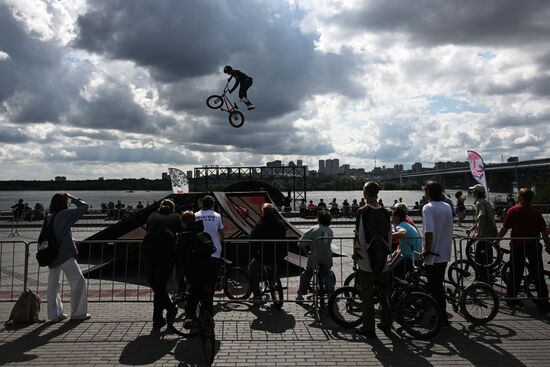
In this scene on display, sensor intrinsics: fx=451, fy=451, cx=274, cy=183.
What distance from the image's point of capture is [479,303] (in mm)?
6668

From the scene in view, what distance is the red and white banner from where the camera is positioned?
1694cm

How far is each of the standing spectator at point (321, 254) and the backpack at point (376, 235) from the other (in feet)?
4.20

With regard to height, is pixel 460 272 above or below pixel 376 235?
below

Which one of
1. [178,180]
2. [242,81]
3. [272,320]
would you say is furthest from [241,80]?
[272,320]

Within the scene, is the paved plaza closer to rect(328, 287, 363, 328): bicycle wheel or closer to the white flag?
rect(328, 287, 363, 328): bicycle wheel

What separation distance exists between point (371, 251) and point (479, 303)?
2168 millimetres

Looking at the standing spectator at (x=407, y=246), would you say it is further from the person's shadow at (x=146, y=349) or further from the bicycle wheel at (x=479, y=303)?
the person's shadow at (x=146, y=349)

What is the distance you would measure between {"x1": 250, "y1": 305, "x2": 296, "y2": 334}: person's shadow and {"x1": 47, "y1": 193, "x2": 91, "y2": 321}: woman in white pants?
260 cm

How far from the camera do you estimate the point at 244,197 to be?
47.7 feet

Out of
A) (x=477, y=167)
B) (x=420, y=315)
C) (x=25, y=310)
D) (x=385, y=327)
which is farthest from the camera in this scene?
(x=477, y=167)

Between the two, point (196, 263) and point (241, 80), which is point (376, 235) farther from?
point (241, 80)

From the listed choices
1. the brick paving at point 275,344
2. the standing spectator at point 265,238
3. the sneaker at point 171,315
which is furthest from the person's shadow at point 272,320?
the sneaker at point 171,315

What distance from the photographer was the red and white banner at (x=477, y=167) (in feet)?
55.6

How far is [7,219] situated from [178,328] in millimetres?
28988
